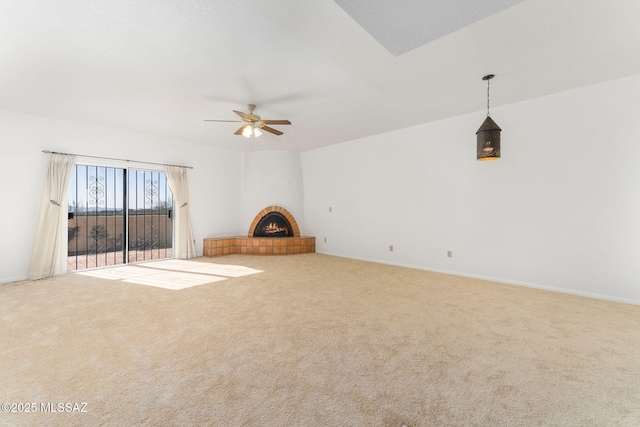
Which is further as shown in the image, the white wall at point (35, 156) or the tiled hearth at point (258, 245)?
the tiled hearth at point (258, 245)

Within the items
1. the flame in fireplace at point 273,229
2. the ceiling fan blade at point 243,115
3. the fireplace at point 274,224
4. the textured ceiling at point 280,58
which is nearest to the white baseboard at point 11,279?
the textured ceiling at point 280,58

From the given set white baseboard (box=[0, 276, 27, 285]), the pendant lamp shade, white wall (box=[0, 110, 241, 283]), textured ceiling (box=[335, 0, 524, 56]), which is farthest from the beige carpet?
textured ceiling (box=[335, 0, 524, 56])

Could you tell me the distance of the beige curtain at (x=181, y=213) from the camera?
224 inches

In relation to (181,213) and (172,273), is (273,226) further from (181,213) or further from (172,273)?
(172,273)

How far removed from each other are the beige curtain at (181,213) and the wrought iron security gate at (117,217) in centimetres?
24

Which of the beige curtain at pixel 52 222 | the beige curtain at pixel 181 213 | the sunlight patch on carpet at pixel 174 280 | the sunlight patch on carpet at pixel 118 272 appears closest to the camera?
the sunlight patch on carpet at pixel 174 280

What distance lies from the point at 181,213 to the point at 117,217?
1.14m

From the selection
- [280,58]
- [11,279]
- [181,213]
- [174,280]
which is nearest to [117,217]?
[181,213]

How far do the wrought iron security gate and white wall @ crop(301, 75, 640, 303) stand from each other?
4656mm

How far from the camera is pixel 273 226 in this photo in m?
6.82

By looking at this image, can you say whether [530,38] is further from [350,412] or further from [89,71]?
[89,71]

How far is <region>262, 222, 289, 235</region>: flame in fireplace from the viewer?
6.79 metres

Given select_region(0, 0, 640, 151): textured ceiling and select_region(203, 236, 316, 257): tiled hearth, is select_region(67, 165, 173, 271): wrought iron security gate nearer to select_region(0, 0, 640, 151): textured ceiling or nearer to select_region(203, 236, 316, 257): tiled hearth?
select_region(203, 236, 316, 257): tiled hearth

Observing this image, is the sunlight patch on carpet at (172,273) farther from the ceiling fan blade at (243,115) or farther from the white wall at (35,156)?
the ceiling fan blade at (243,115)
